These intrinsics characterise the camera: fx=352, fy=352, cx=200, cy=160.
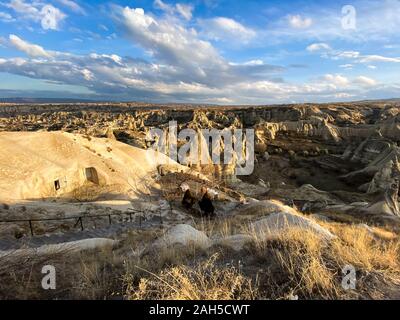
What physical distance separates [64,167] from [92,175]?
6.31 feet

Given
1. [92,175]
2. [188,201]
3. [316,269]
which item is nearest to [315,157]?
[188,201]

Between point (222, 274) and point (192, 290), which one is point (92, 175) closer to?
point (222, 274)

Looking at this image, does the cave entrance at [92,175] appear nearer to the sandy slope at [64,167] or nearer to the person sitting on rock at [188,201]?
the sandy slope at [64,167]

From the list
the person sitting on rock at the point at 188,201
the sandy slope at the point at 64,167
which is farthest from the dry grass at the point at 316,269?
the person sitting on rock at the point at 188,201

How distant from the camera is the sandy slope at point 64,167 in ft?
55.6

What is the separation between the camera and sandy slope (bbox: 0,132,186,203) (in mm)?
16953

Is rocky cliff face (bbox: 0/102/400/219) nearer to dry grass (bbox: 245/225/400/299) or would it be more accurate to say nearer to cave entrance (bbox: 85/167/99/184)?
cave entrance (bbox: 85/167/99/184)

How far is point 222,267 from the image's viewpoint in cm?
481

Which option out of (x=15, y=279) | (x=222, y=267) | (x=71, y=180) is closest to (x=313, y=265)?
(x=222, y=267)

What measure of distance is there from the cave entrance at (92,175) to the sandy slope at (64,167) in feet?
0.37

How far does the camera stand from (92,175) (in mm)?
21141

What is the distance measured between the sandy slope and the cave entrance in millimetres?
114
